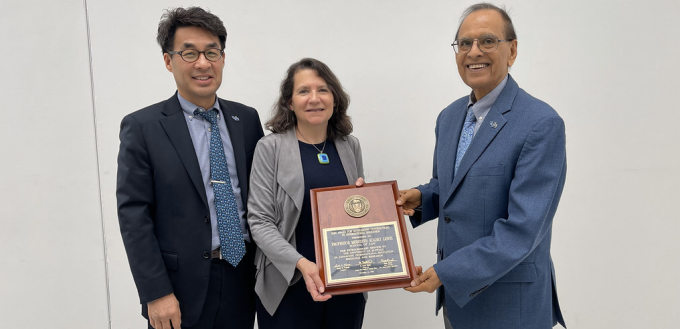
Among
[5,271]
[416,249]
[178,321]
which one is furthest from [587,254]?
[5,271]

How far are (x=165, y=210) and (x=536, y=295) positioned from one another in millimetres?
1575

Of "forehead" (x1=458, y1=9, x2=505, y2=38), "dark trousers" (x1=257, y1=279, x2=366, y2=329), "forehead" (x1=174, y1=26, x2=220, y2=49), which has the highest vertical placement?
"forehead" (x1=174, y1=26, x2=220, y2=49)

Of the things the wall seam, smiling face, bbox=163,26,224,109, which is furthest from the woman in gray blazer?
the wall seam

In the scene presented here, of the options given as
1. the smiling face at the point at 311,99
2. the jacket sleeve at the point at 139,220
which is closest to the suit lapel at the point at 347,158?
the smiling face at the point at 311,99

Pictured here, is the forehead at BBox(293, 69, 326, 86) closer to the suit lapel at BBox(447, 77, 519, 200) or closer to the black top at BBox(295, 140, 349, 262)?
the black top at BBox(295, 140, 349, 262)

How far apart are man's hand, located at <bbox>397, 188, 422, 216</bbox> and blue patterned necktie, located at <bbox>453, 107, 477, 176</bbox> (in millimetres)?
313

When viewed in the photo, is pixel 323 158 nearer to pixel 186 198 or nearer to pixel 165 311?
pixel 186 198

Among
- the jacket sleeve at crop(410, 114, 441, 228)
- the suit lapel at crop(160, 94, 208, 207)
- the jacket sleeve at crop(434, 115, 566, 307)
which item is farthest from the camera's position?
the jacket sleeve at crop(410, 114, 441, 228)

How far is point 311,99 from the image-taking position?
1992 millimetres

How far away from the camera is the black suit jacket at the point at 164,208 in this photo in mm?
1815

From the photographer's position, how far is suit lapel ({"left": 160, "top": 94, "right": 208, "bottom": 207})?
1893 millimetres

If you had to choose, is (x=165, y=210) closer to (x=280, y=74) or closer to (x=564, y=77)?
(x=280, y=74)

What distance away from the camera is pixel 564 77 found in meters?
3.03

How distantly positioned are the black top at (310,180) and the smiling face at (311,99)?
14 cm
